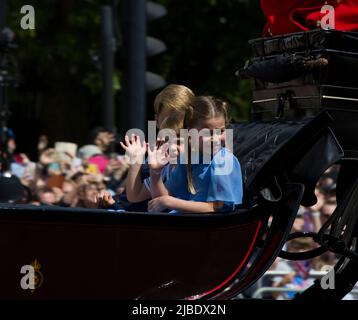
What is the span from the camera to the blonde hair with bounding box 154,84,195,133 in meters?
4.84

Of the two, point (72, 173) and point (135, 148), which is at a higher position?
point (135, 148)

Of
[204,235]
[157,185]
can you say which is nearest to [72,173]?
[157,185]

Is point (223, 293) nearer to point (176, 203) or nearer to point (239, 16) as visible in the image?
point (176, 203)

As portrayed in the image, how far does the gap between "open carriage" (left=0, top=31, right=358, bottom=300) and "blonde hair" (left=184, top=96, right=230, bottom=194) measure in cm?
24

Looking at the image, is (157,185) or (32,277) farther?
(157,185)

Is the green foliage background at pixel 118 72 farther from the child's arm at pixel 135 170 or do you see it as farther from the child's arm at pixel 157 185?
the child's arm at pixel 157 185

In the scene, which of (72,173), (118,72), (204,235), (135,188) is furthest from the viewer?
(118,72)

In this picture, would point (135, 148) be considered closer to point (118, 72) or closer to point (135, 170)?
point (135, 170)

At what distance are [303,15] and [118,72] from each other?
42.5 ft

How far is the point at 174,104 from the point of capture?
16.0 ft

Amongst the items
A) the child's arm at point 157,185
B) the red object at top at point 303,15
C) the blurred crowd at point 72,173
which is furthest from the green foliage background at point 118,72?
the child's arm at point 157,185

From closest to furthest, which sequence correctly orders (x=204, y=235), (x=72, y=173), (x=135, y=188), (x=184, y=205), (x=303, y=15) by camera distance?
(x=204, y=235), (x=184, y=205), (x=135, y=188), (x=303, y=15), (x=72, y=173)

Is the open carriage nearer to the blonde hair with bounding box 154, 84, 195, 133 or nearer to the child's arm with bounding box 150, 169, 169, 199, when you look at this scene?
the child's arm with bounding box 150, 169, 169, 199
